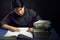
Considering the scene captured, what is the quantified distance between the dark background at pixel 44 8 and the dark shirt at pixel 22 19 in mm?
41

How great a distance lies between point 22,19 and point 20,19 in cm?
2

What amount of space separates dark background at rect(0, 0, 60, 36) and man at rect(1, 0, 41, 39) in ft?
0.14

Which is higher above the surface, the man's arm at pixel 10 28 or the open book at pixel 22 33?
the man's arm at pixel 10 28

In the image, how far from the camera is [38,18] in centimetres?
160

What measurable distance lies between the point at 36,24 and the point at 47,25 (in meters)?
0.11

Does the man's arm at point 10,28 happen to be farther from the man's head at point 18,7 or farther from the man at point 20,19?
the man's head at point 18,7

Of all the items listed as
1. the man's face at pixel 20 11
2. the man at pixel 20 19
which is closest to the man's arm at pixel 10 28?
the man at pixel 20 19

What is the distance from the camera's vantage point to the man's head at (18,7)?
Answer: 1.56 metres

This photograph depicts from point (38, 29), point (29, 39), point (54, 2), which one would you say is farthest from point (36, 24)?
point (54, 2)

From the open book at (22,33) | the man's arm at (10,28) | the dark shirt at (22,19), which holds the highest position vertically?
the dark shirt at (22,19)

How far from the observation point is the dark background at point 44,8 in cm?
159

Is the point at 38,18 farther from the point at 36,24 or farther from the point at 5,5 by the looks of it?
the point at 5,5

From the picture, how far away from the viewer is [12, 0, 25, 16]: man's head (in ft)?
5.13

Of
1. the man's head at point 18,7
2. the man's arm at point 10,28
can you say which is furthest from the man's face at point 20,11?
the man's arm at point 10,28
